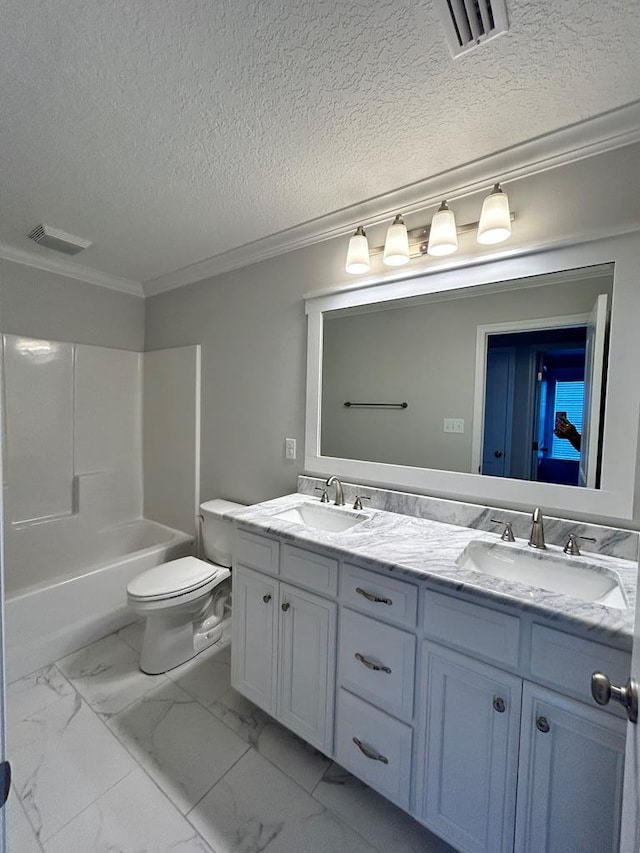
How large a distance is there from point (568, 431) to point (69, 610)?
256 cm

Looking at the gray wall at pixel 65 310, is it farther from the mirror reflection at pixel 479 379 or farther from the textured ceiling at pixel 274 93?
the mirror reflection at pixel 479 379

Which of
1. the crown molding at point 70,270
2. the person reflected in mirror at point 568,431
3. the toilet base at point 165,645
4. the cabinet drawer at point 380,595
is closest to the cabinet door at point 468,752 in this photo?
the cabinet drawer at point 380,595

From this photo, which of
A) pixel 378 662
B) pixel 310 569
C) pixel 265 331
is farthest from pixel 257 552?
pixel 265 331

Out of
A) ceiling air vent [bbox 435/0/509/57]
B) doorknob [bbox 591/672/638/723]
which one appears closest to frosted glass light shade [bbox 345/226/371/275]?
ceiling air vent [bbox 435/0/509/57]

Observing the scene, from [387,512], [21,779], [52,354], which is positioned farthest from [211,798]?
[52,354]

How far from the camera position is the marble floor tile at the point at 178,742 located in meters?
1.33

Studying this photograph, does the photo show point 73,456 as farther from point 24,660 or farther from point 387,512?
point 387,512

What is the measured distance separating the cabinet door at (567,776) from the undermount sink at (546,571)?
0.34m

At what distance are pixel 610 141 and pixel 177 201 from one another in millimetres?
1733

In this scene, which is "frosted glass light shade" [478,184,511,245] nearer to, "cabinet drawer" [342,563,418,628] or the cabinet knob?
"cabinet drawer" [342,563,418,628]

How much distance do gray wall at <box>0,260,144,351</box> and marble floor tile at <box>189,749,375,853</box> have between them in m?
2.61

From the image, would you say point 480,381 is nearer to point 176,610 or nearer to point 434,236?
point 434,236

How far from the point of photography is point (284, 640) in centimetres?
144

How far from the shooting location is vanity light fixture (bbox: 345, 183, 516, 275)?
1352 mm
